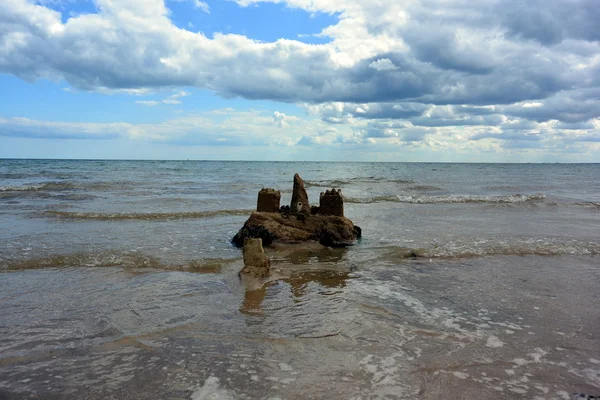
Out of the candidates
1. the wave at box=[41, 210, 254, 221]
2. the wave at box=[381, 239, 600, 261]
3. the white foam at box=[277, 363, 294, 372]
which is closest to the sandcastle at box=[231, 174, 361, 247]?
the wave at box=[381, 239, 600, 261]

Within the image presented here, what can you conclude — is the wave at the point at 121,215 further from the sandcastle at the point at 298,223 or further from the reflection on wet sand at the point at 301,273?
the reflection on wet sand at the point at 301,273

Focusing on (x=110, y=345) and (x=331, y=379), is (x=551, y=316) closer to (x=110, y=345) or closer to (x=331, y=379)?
(x=331, y=379)

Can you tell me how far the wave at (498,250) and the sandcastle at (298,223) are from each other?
4.24 feet

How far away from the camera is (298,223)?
33.2 feet

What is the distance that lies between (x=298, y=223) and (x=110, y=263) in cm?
417

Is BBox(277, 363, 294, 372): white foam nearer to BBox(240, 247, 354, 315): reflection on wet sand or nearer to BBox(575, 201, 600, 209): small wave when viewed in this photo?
BBox(240, 247, 354, 315): reflection on wet sand

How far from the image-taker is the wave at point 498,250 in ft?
29.4

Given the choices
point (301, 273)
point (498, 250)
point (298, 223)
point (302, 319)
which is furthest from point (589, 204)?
point (302, 319)

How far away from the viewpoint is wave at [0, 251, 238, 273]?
309 inches

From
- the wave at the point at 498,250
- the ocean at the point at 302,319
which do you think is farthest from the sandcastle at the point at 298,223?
the wave at the point at 498,250

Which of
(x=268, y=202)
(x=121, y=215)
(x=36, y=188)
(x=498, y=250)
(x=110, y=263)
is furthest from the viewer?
(x=36, y=188)

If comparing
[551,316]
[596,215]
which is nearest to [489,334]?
[551,316]

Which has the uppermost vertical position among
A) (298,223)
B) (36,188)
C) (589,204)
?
(298,223)

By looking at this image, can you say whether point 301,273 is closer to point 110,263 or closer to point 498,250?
point 110,263
